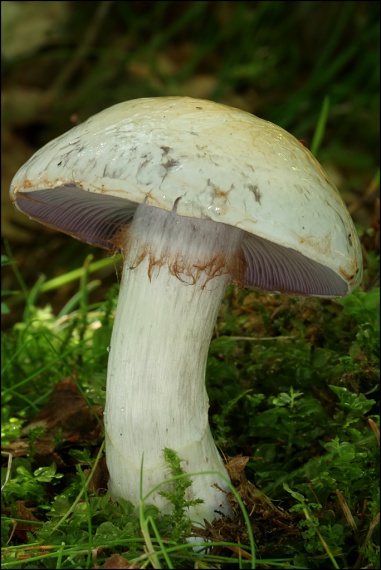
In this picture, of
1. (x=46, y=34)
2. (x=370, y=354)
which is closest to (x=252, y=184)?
(x=370, y=354)

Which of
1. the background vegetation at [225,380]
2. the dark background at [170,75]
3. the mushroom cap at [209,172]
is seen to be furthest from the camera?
the dark background at [170,75]

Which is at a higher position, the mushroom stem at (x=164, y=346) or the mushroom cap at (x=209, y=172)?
the mushroom cap at (x=209, y=172)

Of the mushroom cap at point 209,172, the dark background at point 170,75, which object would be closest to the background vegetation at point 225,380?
the dark background at point 170,75

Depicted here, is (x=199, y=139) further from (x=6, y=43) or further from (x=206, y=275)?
(x=6, y=43)

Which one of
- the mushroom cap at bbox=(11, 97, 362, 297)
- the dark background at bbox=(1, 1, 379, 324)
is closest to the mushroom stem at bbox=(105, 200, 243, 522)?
the mushroom cap at bbox=(11, 97, 362, 297)

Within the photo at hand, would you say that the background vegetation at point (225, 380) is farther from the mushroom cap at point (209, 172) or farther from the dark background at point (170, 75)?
the mushroom cap at point (209, 172)

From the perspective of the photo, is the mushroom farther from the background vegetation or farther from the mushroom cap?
the background vegetation

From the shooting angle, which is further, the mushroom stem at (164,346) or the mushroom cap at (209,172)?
the mushroom stem at (164,346)
